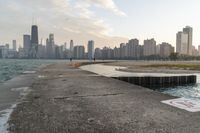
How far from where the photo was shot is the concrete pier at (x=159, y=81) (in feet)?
114

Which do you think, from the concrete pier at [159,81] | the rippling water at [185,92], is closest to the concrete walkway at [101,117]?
the rippling water at [185,92]

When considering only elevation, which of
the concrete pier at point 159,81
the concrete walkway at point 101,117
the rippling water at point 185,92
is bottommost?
the rippling water at point 185,92

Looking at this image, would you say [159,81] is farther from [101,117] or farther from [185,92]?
[101,117]

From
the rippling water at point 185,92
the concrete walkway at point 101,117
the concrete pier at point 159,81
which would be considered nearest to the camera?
the concrete walkway at point 101,117

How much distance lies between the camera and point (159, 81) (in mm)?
36469

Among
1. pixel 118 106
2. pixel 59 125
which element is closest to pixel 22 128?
pixel 59 125

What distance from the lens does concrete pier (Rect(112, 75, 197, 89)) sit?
114ft

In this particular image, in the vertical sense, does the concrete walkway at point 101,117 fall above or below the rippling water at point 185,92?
above

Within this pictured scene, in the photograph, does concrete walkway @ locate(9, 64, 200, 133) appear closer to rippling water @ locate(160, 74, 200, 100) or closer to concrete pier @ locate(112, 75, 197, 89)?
rippling water @ locate(160, 74, 200, 100)

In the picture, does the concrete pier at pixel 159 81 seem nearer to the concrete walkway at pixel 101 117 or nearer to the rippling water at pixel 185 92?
the rippling water at pixel 185 92

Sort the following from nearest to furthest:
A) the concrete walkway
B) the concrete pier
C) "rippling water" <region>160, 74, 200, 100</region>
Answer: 1. the concrete walkway
2. "rippling water" <region>160, 74, 200, 100</region>
3. the concrete pier

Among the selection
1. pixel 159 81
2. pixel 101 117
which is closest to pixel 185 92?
pixel 159 81

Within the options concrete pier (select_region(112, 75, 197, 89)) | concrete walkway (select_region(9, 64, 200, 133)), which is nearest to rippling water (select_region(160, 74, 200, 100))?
concrete pier (select_region(112, 75, 197, 89))

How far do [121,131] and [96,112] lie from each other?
273 cm
